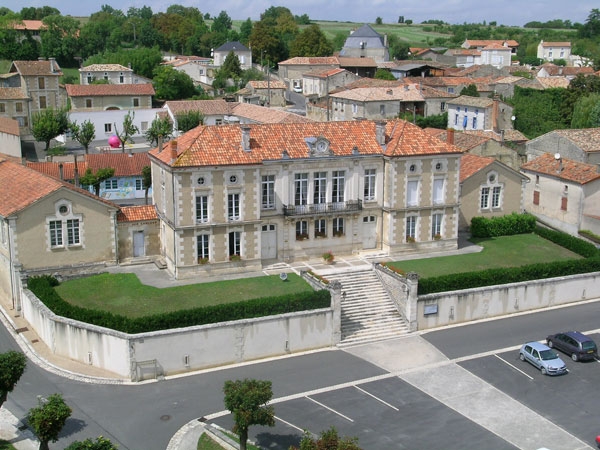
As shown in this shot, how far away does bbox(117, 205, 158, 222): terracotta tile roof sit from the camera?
155 feet

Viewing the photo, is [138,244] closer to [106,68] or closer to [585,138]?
[585,138]

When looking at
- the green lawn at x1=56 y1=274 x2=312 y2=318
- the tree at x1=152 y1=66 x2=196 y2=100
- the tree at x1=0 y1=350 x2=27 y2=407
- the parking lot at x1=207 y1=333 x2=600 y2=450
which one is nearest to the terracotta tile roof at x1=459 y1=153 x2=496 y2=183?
the green lawn at x1=56 y1=274 x2=312 y2=318

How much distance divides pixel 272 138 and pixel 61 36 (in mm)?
110217

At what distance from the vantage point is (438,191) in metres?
50.7

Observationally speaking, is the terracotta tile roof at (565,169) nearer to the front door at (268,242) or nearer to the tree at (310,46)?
the front door at (268,242)

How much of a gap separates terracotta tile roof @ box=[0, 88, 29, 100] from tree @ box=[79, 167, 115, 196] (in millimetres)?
35435

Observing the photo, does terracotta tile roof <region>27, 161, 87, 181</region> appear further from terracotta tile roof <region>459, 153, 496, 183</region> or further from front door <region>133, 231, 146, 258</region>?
terracotta tile roof <region>459, 153, 496, 183</region>

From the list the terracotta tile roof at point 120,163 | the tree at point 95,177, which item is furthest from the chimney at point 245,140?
the terracotta tile roof at point 120,163

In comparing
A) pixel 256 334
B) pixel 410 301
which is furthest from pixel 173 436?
pixel 410 301

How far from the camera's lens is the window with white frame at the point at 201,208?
45.0 meters

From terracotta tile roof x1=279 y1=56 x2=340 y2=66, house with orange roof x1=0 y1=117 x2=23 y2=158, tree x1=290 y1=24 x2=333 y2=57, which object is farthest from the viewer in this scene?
tree x1=290 y1=24 x2=333 y2=57

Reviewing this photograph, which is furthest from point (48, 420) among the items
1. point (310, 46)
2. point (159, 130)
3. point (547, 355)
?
point (310, 46)

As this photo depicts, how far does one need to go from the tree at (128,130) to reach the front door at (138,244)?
109 ft

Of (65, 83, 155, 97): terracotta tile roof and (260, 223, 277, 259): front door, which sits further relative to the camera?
(65, 83, 155, 97): terracotta tile roof
